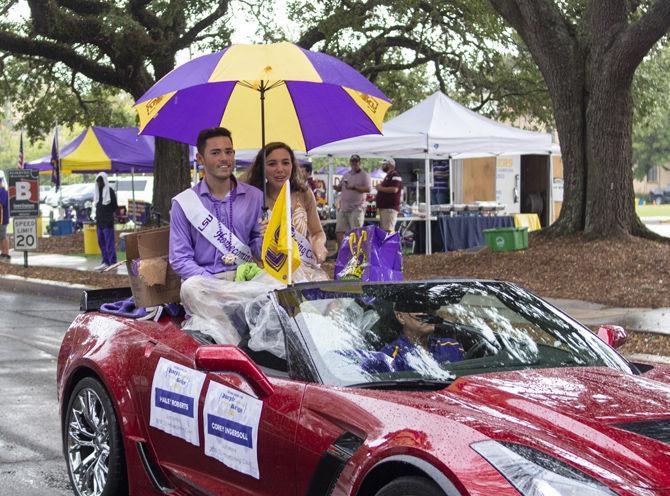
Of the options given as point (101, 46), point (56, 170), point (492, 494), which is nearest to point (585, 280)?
point (492, 494)

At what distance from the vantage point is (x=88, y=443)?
5219 mm

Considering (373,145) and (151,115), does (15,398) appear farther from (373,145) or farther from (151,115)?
(373,145)

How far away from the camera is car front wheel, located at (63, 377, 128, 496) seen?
4949 mm

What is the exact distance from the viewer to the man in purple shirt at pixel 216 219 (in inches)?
229

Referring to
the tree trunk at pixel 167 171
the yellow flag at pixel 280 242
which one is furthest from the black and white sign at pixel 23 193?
the yellow flag at pixel 280 242

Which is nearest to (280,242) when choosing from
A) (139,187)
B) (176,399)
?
(176,399)

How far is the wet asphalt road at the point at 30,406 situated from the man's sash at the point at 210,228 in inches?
60.9

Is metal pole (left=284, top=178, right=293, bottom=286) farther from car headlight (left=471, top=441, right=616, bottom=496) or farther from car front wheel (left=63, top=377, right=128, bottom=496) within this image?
car headlight (left=471, top=441, right=616, bottom=496)

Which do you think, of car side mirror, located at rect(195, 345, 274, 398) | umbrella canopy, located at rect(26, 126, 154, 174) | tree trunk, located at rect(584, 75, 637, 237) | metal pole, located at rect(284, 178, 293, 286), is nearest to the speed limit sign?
umbrella canopy, located at rect(26, 126, 154, 174)

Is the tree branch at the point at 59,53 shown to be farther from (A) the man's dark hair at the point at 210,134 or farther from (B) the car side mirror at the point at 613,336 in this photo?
(B) the car side mirror at the point at 613,336

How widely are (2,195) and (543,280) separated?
14.2 m

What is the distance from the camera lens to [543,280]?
14.1 meters

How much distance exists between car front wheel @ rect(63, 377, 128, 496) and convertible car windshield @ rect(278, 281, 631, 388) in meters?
1.20

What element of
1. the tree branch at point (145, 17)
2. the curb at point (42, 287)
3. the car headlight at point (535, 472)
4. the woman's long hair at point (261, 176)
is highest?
the tree branch at point (145, 17)
